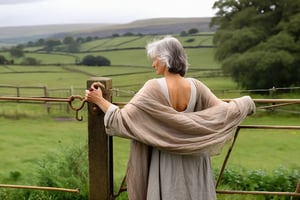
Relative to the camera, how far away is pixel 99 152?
2.98 meters

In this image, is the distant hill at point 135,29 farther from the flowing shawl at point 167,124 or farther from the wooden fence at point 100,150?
the flowing shawl at point 167,124

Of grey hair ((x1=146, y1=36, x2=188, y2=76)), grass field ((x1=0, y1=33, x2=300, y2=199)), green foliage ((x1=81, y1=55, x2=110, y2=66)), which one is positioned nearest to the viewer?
grey hair ((x1=146, y1=36, x2=188, y2=76))

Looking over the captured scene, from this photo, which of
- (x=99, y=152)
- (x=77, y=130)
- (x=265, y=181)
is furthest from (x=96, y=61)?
(x=99, y=152)

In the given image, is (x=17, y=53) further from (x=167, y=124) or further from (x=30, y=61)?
(x=167, y=124)

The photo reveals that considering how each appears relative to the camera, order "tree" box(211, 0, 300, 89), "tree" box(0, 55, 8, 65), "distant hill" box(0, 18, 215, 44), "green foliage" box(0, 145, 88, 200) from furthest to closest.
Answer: "distant hill" box(0, 18, 215, 44) → "tree" box(0, 55, 8, 65) → "tree" box(211, 0, 300, 89) → "green foliage" box(0, 145, 88, 200)

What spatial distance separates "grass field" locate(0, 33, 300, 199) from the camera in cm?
1105

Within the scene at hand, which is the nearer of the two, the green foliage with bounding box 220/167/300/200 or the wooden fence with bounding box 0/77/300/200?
the wooden fence with bounding box 0/77/300/200

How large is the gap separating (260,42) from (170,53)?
86.5 ft

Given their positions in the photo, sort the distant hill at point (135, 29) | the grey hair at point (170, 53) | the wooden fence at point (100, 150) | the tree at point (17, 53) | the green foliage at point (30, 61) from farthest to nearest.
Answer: the distant hill at point (135, 29) < the tree at point (17, 53) < the green foliage at point (30, 61) < the wooden fence at point (100, 150) < the grey hair at point (170, 53)

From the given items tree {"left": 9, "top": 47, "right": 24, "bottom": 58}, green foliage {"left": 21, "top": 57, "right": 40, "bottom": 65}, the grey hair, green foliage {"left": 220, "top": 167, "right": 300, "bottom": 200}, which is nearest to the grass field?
the grey hair

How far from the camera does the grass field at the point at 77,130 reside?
11055mm

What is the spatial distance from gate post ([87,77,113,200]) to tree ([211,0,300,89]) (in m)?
23.9

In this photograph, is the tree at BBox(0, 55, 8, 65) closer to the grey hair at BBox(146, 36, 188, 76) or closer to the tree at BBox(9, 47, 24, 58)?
the tree at BBox(9, 47, 24, 58)

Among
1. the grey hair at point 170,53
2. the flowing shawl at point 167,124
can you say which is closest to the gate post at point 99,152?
the flowing shawl at point 167,124
